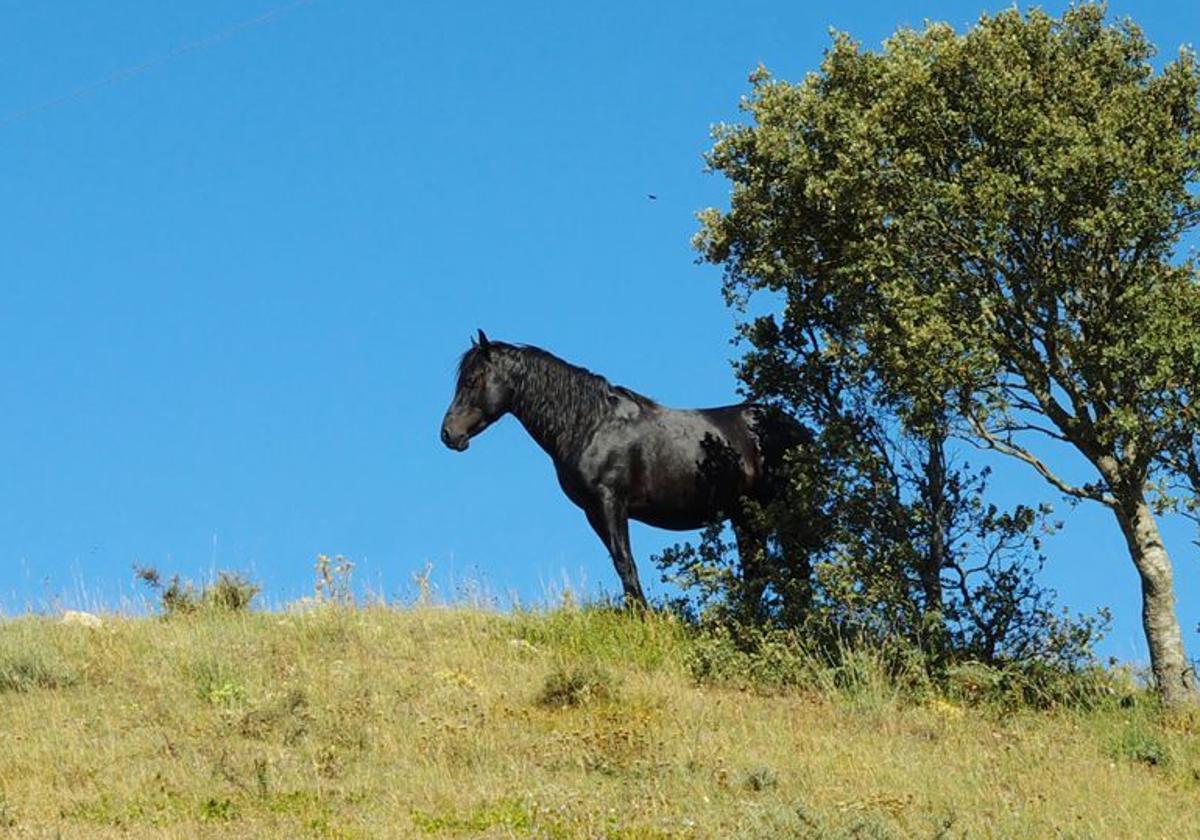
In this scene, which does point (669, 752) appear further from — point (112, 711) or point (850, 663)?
point (112, 711)

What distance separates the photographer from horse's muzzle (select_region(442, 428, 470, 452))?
21656 millimetres

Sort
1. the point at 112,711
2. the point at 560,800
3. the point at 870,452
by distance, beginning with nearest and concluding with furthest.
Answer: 1. the point at 560,800
2. the point at 112,711
3. the point at 870,452

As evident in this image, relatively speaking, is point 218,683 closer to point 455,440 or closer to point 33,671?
point 33,671

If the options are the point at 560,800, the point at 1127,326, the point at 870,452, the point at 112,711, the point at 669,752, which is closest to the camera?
the point at 560,800

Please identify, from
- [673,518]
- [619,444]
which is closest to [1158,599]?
[673,518]

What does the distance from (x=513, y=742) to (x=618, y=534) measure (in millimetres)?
5572

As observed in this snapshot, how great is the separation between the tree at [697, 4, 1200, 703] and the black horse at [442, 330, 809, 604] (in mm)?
2144

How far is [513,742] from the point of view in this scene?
16.0m

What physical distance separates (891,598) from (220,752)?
8.25m

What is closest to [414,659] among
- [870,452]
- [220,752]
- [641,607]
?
[641,607]

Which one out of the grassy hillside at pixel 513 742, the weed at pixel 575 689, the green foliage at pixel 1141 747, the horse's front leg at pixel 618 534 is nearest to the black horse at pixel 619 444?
the horse's front leg at pixel 618 534

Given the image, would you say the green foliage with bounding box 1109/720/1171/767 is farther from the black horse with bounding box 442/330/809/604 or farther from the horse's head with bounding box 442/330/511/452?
Answer: the horse's head with bounding box 442/330/511/452

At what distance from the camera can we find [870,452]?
2086cm

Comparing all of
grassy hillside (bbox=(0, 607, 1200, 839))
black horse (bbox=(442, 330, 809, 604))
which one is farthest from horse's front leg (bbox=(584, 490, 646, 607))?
grassy hillside (bbox=(0, 607, 1200, 839))
